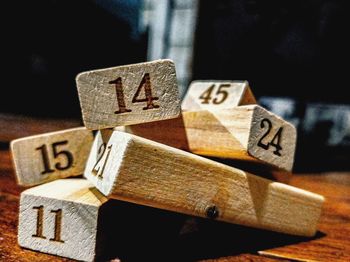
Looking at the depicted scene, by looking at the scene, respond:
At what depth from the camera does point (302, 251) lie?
0.82 meters

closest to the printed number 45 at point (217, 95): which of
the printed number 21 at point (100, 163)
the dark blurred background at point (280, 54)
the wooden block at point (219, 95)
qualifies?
the wooden block at point (219, 95)

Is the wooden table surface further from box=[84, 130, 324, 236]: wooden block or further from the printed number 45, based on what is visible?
the printed number 45

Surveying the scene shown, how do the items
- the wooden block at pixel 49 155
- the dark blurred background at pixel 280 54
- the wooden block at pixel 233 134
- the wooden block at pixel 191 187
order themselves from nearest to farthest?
the wooden block at pixel 191 187 → the wooden block at pixel 233 134 → the wooden block at pixel 49 155 → the dark blurred background at pixel 280 54

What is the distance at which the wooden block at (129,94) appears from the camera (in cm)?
68

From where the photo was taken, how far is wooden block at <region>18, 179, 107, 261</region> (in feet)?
2.11

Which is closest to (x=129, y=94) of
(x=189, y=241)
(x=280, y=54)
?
(x=189, y=241)

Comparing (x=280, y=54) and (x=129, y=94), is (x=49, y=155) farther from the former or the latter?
(x=280, y=54)

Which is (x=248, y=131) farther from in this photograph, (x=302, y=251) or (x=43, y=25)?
(x=43, y=25)

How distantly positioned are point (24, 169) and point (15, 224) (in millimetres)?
137

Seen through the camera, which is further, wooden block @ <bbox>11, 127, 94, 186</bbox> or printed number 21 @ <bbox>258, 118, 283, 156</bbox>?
wooden block @ <bbox>11, 127, 94, 186</bbox>

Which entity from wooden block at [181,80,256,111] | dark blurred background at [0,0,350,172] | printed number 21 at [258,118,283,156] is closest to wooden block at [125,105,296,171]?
printed number 21 at [258,118,283,156]

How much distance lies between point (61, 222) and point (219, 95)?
53cm

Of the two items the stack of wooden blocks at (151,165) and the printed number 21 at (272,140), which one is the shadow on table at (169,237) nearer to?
the stack of wooden blocks at (151,165)

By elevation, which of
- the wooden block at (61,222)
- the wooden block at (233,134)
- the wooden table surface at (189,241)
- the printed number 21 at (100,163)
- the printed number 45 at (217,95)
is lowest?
the wooden table surface at (189,241)
